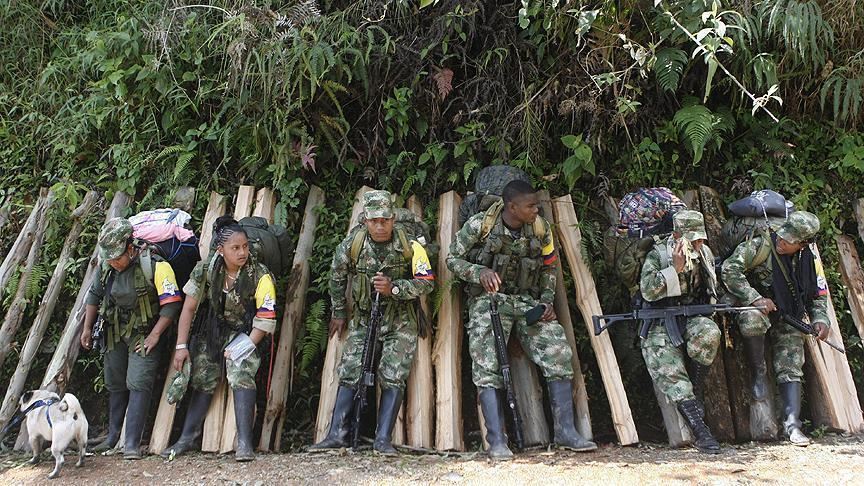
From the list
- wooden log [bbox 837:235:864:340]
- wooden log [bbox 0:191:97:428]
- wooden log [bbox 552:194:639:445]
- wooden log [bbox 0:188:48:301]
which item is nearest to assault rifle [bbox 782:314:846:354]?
wooden log [bbox 837:235:864:340]

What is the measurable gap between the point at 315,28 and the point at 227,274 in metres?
2.99

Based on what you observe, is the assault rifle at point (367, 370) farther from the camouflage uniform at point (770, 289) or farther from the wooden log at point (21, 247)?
the wooden log at point (21, 247)

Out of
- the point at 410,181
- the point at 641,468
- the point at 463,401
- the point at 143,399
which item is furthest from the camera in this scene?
the point at 410,181

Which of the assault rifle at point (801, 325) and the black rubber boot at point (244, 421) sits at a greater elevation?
the assault rifle at point (801, 325)

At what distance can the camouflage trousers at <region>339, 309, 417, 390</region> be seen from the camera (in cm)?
629

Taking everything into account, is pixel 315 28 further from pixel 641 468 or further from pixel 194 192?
pixel 641 468

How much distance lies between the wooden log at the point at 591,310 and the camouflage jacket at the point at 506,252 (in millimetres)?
463

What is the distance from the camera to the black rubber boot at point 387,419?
5949 millimetres

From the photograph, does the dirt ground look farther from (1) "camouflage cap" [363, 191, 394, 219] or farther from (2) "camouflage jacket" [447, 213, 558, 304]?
(1) "camouflage cap" [363, 191, 394, 219]

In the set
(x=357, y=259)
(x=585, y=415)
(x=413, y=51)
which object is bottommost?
(x=585, y=415)

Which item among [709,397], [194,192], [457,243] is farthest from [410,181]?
[709,397]

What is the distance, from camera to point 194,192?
7926 mm

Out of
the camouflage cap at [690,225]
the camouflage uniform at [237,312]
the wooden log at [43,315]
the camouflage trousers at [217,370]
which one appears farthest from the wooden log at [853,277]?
the wooden log at [43,315]

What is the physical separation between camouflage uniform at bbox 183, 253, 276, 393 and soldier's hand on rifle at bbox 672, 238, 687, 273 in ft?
11.8
